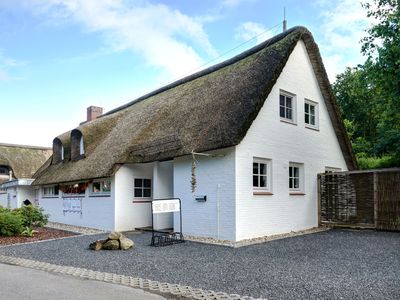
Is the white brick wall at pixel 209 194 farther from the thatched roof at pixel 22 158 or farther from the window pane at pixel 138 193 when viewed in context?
the thatched roof at pixel 22 158

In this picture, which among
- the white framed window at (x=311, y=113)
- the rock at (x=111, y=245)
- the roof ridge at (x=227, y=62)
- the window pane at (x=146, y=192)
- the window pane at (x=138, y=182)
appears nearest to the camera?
the rock at (x=111, y=245)

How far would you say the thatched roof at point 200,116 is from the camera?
41.0ft

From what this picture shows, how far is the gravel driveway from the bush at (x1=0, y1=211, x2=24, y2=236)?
108 inches

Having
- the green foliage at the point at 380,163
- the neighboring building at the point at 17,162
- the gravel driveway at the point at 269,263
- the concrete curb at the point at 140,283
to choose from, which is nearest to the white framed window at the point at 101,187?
the gravel driveway at the point at 269,263

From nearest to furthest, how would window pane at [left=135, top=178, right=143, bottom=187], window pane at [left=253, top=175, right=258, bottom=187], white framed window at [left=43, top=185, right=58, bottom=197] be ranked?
window pane at [left=253, top=175, right=258, bottom=187], window pane at [left=135, top=178, right=143, bottom=187], white framed window at [left=43, top=185, right=58, bottom=197]

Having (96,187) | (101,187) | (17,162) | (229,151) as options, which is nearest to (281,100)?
(229,151)

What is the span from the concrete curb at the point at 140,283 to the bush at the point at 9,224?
224 inches

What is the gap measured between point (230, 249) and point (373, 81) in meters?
8.99

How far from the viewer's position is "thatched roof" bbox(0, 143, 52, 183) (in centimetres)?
3338

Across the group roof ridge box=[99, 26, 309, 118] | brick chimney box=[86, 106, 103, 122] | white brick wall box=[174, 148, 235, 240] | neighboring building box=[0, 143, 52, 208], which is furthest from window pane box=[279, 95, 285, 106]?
neighboring building box=[0, 143, 52, 208]

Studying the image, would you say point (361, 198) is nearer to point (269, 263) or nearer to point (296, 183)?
point (296, 183)

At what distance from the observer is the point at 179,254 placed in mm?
9922

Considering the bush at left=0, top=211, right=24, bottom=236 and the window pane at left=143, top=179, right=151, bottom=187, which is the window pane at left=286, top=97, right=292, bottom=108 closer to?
the window pane at left=143, top=179, right=151, bottom=187

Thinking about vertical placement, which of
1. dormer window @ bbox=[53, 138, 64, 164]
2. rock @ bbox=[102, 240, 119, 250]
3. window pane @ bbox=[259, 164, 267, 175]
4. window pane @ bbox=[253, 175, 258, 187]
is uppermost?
dormer window @ bbox=[53, 138, 64, 164]
